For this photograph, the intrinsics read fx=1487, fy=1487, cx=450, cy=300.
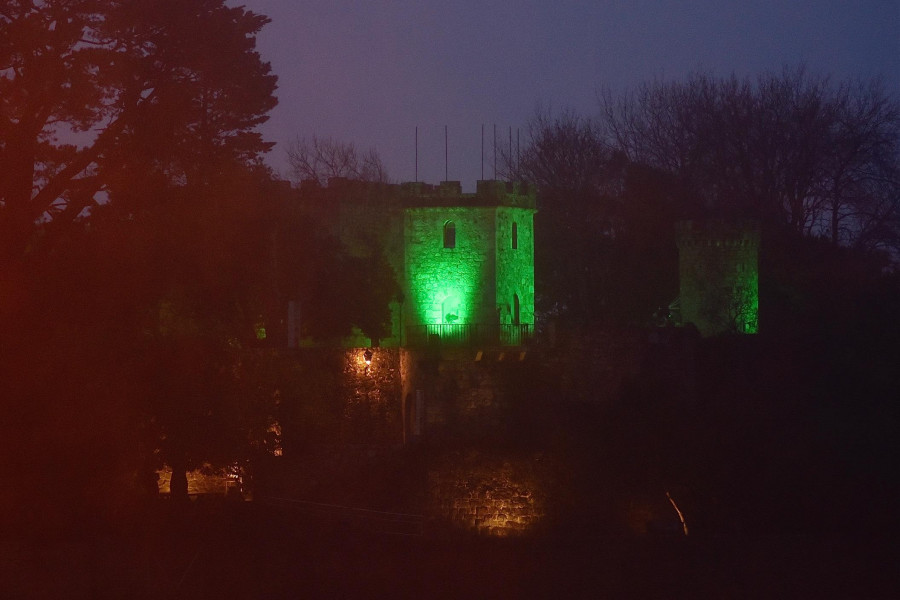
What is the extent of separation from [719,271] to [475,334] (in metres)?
6.14

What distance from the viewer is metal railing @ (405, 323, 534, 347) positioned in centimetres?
3506

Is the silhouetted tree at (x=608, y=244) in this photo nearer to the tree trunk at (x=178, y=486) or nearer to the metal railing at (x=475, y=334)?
the metal railing at (x=475, y=334)

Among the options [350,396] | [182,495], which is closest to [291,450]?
[350,396]

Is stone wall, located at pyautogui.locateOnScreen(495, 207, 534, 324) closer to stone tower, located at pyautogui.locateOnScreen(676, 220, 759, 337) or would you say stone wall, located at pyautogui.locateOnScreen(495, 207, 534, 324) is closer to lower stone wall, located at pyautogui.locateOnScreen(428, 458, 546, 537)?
stone tower, located at pyautogui.locateOnScreen(676, 220, 759, 337)

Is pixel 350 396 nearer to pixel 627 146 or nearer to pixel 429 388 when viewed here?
pixel 429 388

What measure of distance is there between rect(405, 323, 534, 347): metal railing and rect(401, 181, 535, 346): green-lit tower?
60cm

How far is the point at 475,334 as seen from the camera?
35.6 meters

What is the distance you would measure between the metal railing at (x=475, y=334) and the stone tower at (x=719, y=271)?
4.04 m

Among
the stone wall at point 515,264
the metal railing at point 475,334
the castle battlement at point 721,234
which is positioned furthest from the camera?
the stone wall at point 515,264

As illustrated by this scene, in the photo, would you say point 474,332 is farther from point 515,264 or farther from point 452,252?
point 515,264

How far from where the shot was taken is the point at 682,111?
4622 centimetres

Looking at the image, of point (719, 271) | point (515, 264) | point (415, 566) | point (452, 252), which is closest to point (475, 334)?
point (452, 252)

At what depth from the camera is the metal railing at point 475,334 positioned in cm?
3506

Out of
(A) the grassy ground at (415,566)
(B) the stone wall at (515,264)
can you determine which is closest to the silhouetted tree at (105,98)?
(A) the grassy ground at (415,566)
